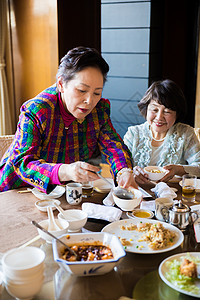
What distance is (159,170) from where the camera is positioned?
6.97 ft

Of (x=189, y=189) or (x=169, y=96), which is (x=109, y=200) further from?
(x=169, y=96)

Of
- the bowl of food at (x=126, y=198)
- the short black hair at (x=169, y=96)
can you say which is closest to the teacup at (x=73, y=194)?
the bowl of food at (x=126, y=198)

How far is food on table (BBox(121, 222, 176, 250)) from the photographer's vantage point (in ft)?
4.28

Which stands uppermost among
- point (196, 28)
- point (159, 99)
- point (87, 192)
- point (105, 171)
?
point (196, 28)

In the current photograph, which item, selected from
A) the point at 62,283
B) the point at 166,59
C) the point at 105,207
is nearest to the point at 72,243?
the point at 62,283

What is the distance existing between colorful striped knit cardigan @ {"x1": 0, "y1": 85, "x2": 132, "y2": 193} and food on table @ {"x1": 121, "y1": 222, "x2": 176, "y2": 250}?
474 mm

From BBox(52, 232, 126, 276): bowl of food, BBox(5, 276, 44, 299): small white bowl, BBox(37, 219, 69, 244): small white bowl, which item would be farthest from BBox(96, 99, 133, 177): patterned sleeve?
BBox(5, 276, 44, 299): small white bowl

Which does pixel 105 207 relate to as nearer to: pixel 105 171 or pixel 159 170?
pixel 159 170

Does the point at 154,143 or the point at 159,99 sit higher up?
the point at 159,99

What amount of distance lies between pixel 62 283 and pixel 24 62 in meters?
3.02

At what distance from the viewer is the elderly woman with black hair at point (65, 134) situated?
169 centimetres

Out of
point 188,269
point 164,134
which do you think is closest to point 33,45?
point 164,134

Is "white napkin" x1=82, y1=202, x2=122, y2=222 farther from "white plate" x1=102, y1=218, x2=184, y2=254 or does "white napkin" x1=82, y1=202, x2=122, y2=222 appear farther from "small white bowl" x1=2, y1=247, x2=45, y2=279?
"small white bowl" x1=2, y1=247, x2=45, y2=279

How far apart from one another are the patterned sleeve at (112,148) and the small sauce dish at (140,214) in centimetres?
38
